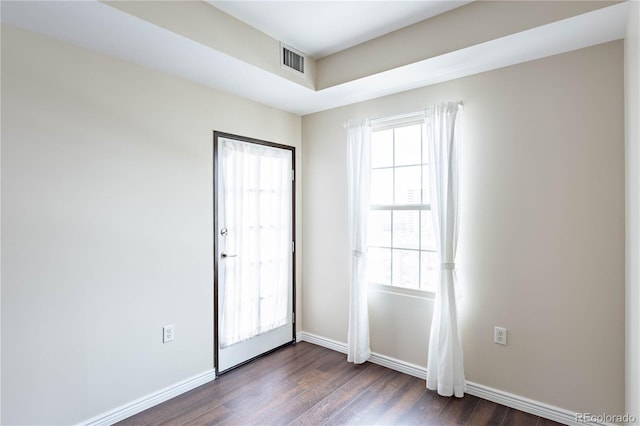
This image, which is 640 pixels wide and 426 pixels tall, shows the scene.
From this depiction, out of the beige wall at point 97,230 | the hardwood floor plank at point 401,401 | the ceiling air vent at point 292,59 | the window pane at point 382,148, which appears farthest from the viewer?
the window pane at point 382,148

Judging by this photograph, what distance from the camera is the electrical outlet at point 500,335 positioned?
2.41m

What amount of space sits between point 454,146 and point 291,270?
201 centimetres

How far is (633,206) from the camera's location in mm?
1684

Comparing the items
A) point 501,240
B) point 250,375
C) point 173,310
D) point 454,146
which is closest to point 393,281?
point 501,240

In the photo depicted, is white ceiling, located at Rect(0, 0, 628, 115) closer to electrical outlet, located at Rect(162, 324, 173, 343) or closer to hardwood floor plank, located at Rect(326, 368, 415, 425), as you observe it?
electrical outlet, located at Rect(162, 324, 173, 343)

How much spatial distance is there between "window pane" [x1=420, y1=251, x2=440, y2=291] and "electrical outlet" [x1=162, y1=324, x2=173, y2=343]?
80.5 inches

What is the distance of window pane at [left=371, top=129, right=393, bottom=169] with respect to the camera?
3.04 metres

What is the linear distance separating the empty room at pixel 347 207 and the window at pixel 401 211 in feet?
0.07

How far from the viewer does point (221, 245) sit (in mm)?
2875

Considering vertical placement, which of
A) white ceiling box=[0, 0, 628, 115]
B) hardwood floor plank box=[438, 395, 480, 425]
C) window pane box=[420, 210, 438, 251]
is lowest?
hardwood floor plank box=[438, 395, 480, 425]

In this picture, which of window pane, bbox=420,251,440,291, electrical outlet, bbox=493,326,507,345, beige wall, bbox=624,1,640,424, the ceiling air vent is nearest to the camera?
beige wall, bbox=624,1,640,424

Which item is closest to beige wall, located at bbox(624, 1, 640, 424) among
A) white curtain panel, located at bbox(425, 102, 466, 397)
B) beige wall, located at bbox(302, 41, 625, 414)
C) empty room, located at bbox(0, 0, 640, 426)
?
empty room, located at bbox(0, 0, 640, 426)

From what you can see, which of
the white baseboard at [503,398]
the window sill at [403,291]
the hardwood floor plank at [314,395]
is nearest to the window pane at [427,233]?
the window sill at [403,291]

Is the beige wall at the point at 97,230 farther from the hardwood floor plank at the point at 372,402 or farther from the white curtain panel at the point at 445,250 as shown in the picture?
the white curtain panel at the point at 445,250
